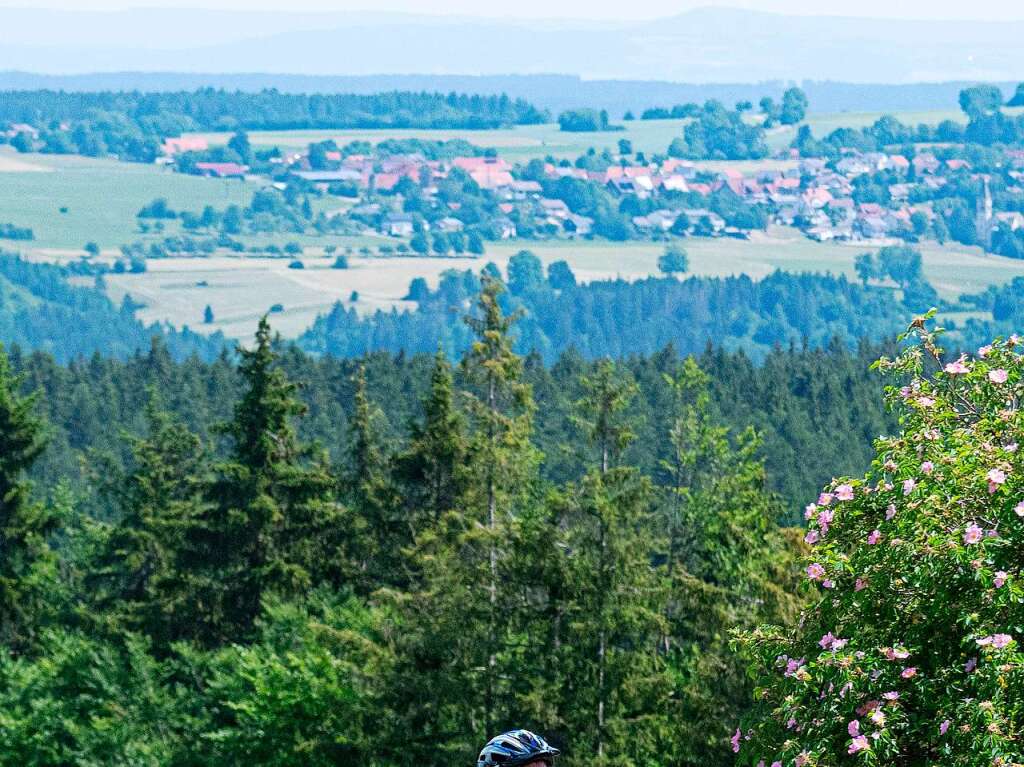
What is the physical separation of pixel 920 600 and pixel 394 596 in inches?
1221

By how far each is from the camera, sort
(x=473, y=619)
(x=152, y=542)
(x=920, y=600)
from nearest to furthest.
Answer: (x=920, y=600)
(x=473, y=619)
(x=152, y=542)

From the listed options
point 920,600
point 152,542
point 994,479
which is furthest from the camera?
point 152,542

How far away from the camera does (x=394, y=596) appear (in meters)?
43.2

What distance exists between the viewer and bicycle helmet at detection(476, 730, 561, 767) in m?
8.46

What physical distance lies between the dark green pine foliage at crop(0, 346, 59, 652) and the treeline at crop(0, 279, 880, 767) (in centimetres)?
10

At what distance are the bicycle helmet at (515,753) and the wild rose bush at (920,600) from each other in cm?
370

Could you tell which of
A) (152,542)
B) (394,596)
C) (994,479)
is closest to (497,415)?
(394,596)

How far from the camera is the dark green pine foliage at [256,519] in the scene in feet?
167

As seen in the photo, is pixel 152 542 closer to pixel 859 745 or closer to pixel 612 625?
pixel 612 625

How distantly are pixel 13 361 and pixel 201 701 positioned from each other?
129 meters

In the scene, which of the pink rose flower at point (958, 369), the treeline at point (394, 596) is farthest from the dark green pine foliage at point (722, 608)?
the pink rose flower at point (958, 369)

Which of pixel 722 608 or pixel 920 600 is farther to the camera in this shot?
pixel 722 608

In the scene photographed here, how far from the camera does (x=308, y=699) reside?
4200 cm

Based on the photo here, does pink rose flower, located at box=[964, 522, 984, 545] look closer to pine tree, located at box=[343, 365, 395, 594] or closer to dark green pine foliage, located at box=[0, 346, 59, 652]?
pine tree, located at box=[343, 365, 395, 594]
